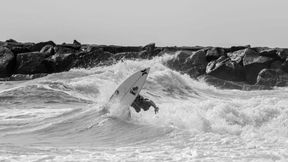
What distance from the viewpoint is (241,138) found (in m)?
8.40

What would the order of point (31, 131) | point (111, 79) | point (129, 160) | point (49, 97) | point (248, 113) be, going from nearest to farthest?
1. point (129, 160)
2. point (31, 131)
3. point (248, 113)
4. point (49, 97)
5. point (111, 79)

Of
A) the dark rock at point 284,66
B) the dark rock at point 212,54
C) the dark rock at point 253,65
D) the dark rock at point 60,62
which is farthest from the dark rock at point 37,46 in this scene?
the dark rock at point 284,66

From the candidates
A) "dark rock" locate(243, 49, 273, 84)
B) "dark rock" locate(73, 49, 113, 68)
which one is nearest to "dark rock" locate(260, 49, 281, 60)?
"dark rock" locate(243, 49, 273, 84)

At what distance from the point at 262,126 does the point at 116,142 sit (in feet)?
12.5

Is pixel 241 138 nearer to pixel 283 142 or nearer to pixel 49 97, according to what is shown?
pixel 283 142

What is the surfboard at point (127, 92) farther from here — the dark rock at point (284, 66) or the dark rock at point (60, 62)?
the dark rock at point (284, 66)

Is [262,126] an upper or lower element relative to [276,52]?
lower

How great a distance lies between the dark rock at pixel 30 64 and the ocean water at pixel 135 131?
429 inches

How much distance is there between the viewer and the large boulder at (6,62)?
26.9 metres

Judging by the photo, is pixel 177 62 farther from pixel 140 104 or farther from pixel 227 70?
pixel 140 104

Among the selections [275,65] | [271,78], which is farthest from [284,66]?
[271,78]

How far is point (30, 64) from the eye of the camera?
1072 inches

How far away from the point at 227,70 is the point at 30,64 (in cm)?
1221

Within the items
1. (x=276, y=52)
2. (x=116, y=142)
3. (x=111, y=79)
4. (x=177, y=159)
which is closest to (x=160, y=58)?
(x=276, y=52)
